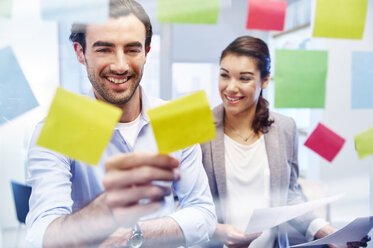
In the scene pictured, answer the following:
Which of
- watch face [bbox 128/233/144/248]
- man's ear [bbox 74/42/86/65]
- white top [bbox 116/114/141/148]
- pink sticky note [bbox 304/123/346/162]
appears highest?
man's ear [bbox 74/42/86/65]

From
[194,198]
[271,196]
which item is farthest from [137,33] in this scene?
[271,196]

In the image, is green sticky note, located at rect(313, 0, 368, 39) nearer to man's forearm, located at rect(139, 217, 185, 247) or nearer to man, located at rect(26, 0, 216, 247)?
man, located at rect(26, 0, 216, 247)

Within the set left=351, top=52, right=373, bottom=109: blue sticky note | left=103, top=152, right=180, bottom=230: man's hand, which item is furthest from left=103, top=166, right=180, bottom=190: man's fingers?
left=351, top=52, right=373, bottom=109: blue sticky note

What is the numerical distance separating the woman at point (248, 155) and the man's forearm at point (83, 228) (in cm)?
30

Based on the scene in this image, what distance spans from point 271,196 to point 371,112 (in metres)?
0.32

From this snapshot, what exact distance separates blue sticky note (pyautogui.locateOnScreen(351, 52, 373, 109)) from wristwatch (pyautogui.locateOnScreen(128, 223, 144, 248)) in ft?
1.84

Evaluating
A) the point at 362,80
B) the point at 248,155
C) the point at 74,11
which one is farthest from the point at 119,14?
the point at 362,80

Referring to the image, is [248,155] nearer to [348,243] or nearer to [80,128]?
[348,243]

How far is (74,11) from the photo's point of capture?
0.54m

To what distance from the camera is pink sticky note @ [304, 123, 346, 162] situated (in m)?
0.73

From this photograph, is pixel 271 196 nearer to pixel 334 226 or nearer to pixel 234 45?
pixel 334 226

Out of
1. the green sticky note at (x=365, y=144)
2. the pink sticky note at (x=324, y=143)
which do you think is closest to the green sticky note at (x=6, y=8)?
the pink sticky note at (x=324, y=143)

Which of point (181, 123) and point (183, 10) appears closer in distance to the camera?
point (181, 123)

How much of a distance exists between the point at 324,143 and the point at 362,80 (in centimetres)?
18
